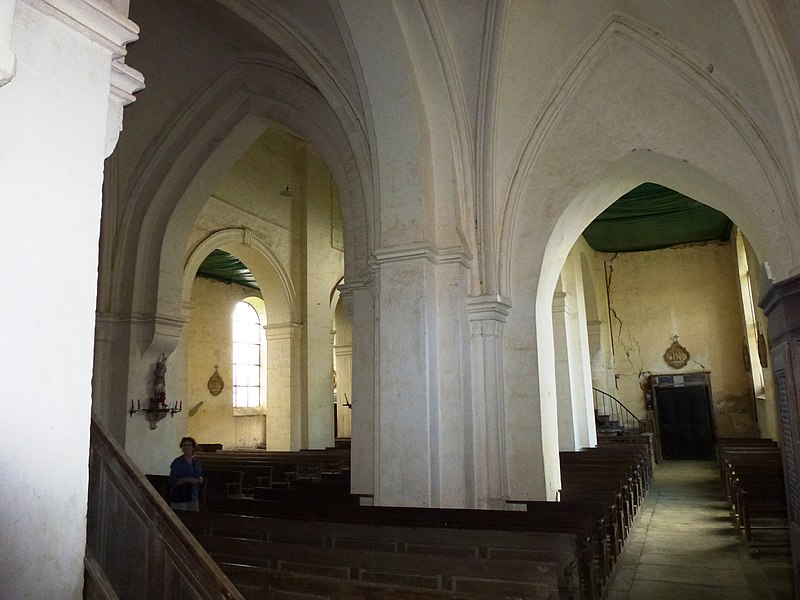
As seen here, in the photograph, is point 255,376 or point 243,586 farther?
point 255,376

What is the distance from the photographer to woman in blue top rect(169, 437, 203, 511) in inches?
275

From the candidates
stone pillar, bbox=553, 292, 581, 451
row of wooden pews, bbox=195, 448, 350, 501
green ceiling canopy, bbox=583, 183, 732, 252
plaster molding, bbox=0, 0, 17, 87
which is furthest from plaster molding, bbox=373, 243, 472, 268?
green ceiling canopy, bbox=583, 183, 732, 252

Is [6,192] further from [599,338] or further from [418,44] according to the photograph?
[599,338]

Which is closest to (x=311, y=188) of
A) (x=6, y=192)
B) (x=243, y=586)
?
(x=243, y=586)

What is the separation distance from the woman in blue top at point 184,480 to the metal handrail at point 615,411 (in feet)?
48.7

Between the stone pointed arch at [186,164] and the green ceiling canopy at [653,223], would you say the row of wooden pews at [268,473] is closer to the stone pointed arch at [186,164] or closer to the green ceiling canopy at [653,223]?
the stone pointed arch at [186,164]

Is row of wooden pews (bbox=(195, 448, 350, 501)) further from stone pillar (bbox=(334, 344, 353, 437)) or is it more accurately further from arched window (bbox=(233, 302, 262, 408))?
stone pillar (bbox=(334, 344, 353, 437))

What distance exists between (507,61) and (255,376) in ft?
51.7

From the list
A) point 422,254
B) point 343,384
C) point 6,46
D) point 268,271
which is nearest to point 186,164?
point 268,271

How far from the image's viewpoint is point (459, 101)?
279 inches

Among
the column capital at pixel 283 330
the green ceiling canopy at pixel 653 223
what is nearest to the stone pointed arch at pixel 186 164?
the column capital at pixel 283 330

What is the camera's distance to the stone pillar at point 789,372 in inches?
155

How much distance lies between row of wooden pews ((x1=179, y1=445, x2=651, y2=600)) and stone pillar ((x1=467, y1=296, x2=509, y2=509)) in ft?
2.49

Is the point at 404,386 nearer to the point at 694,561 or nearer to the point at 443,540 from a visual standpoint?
the point at 443,540
